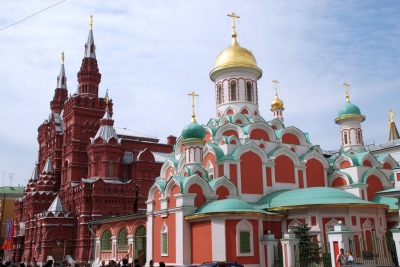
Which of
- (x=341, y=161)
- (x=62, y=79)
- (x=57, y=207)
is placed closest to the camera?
(x=341, y=161)

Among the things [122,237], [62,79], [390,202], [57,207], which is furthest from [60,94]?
[390,202]

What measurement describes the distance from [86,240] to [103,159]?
245 inches

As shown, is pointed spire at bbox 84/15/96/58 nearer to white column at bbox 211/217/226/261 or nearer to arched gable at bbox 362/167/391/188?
white column at bbox 211/217/226/261

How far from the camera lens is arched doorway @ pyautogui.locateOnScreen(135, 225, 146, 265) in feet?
76.3

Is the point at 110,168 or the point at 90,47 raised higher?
the point at 90,47

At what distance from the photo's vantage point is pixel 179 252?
1966 centimetres

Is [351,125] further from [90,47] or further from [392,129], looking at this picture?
[90,47]

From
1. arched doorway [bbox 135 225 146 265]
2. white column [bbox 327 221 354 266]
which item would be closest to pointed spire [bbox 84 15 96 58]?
arched doorway [bbox 135 225 146 265]

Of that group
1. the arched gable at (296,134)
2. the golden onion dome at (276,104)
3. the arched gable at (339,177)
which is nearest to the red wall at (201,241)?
the arched gable at (296,134)

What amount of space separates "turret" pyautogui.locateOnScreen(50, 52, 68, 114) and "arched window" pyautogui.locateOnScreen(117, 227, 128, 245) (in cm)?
2290

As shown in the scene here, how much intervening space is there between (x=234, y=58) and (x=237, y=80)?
4.28 ft

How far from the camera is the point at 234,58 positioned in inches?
1042

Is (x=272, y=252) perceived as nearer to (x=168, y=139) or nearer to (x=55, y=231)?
(x=55, y=231)

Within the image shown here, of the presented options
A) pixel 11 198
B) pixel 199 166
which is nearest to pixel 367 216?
pixel 199 166
